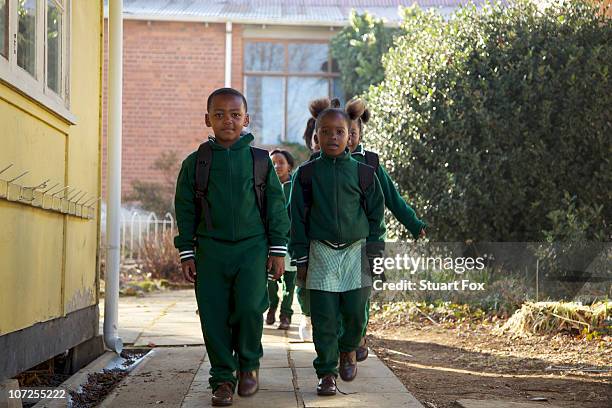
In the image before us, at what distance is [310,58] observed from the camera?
725 inches

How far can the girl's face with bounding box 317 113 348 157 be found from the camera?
5117 mm

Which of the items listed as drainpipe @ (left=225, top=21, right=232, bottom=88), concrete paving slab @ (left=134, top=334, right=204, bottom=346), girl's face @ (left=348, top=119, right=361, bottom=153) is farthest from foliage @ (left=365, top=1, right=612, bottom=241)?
drainpipe @ (left=225, top=21, right=232, bottom=88)

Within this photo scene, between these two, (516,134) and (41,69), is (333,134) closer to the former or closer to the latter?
(41,69)

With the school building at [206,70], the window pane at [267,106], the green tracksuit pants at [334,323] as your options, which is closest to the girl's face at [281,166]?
the green tracksuit pants at [334,323]

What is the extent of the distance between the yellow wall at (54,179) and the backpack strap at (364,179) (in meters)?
1.85

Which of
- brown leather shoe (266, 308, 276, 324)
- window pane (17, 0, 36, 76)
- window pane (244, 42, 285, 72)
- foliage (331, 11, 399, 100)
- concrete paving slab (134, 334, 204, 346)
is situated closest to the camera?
window pane (17, 0, 36, 76)

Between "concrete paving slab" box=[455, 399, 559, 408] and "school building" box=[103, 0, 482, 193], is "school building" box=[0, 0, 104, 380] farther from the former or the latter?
"school building" box=[103, 0, 482, 193]

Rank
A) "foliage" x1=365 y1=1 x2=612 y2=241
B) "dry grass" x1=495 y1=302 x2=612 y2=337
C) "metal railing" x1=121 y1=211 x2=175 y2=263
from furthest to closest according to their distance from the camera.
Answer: "metal railing" x1=121 y1=211 x2=175 y2=263 → "foliage" x1=365 y1=1 x2=612 y2=241 → "dry grass" x1=495 y1=302 x2=612 y2=337

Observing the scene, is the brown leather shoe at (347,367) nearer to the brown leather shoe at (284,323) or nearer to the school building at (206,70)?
the brown leather shoe at (284,323)

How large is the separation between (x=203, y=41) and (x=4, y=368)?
14.3 meters

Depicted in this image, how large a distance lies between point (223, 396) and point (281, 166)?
409 cm

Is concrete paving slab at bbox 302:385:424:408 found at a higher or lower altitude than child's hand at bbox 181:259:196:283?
lower

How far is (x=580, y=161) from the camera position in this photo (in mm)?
9211

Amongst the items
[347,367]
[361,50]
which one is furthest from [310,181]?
[361,50]
